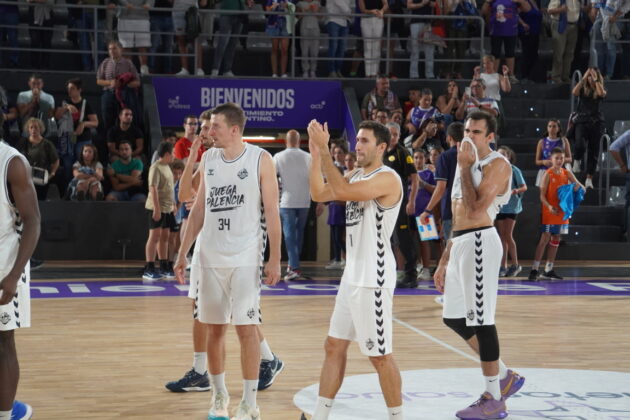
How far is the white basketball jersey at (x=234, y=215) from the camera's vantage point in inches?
243

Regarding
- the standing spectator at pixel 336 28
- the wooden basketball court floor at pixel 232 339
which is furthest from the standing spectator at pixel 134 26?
the wooden basketball court floor at pixel 232 339

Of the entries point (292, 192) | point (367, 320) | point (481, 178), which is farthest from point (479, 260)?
point (292, 192)

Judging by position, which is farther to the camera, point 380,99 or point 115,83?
point 380,99

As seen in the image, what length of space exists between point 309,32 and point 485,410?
13550 millimetres

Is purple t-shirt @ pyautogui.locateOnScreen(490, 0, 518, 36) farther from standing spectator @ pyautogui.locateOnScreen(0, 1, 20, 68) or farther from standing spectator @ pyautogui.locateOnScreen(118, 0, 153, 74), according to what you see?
standing spectator @ pyautogui.locateOnScreen(0, 1, 20, 68)

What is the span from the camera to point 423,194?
14.1 m

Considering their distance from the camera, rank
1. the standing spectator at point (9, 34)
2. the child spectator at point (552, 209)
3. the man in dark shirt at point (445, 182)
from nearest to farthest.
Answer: the man in dark shirt at point (445, 182) < the child spectator at point (552, 209) < the standing spectator at point (9, 34)

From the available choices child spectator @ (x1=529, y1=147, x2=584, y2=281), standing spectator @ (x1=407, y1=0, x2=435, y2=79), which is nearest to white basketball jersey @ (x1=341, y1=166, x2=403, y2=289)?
child spectator @ (x1=529, y1=147, x2=584, y2=281)

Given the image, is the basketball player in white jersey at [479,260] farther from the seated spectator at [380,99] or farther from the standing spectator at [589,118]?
the standing spectator at [589,118]

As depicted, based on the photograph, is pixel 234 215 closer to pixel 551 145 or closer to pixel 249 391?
pixel 249 391

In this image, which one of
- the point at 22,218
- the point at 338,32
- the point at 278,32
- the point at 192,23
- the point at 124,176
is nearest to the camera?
the point at 22,218

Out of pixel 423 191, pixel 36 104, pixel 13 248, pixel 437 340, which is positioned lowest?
pixel 437 340

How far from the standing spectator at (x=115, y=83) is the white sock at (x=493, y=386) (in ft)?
38.6

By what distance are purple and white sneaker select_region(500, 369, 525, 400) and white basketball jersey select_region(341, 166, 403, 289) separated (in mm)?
1417
